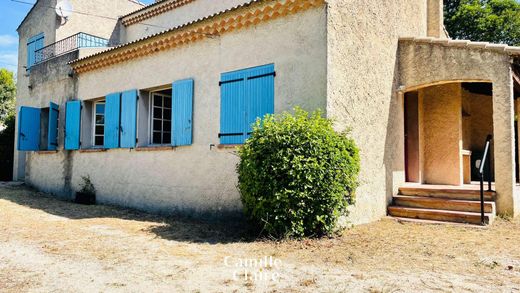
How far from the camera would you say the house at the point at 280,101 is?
657cm

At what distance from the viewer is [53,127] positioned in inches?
436

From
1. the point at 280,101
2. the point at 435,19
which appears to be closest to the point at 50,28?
the point at 280,101

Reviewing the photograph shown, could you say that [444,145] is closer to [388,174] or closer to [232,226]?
[388,174]

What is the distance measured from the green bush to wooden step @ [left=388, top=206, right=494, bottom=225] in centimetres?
234

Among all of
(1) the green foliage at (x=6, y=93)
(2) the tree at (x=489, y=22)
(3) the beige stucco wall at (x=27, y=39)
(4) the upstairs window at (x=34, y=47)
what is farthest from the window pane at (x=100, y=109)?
(1) the green foliage at (x=6, y=93)

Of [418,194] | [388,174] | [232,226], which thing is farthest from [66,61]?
[418,194]

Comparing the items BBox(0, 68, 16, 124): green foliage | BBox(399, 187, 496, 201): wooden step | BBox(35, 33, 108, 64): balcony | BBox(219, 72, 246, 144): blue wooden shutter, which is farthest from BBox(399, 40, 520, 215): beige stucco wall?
BBox(0, 68, 16, 124): green foliage

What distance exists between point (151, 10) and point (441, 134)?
9885 mm

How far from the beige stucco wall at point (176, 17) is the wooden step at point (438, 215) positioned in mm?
6941

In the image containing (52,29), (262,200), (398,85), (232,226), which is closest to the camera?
(262,200)

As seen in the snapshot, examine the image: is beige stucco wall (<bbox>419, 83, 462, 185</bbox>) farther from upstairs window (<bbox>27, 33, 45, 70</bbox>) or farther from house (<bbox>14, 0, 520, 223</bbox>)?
upstairs window (<bbox>27, 33, 45, 70</bbox>)

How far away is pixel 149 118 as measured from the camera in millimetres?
9133

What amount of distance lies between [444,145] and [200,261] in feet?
23.8

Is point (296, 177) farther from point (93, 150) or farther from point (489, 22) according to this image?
point (489, 22)
